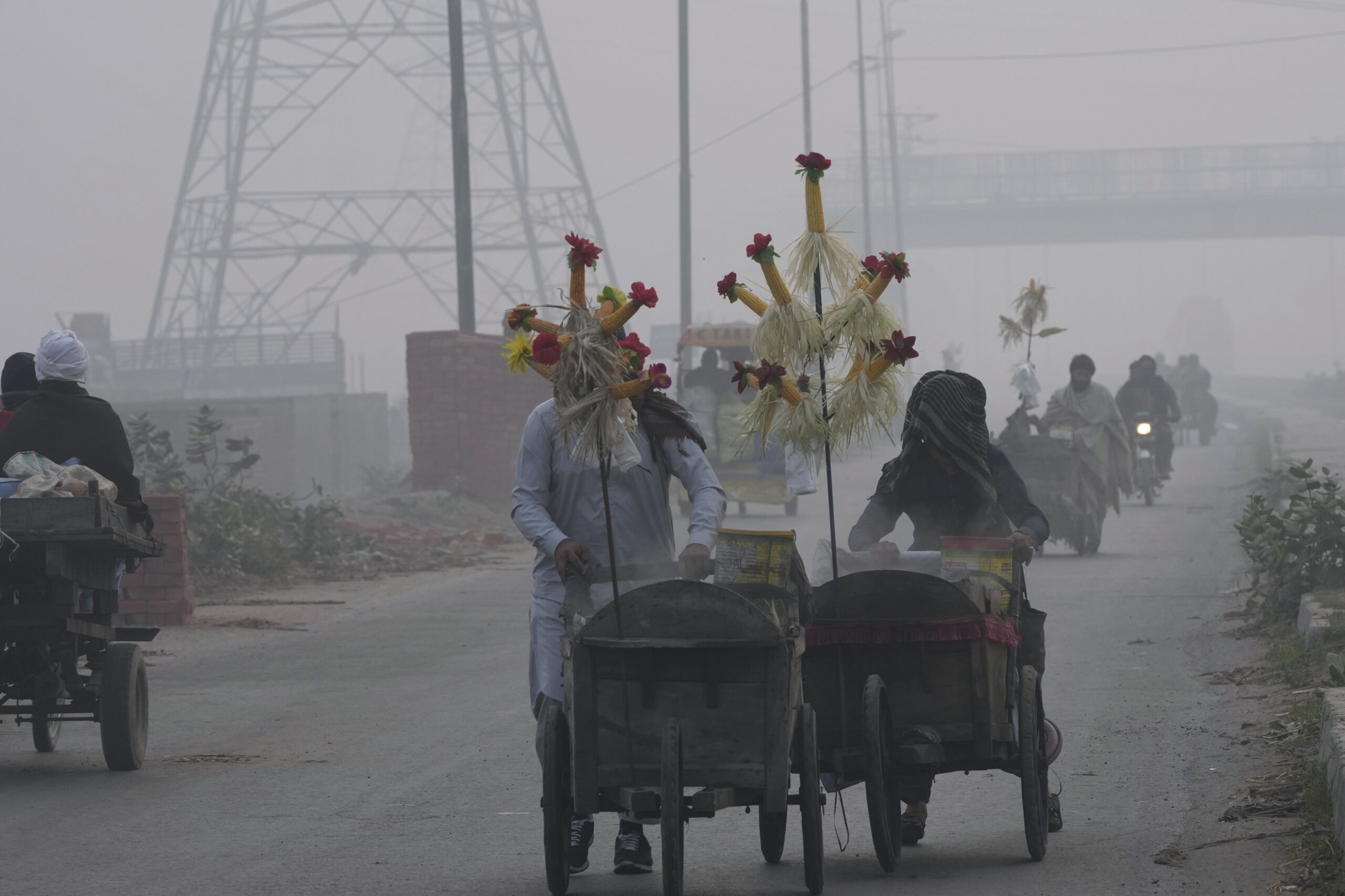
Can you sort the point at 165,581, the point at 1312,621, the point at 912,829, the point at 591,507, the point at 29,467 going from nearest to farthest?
the point at 591,507 → the point at 912,829 → the point at 29,467 → the point at 1312,621 → the point at 165,581

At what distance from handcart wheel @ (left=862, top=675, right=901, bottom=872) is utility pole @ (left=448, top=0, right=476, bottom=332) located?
19.7 m

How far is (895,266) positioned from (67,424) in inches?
164

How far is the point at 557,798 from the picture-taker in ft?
18.3

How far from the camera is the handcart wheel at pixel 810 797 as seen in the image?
5531 millimetres

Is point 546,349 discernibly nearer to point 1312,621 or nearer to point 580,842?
point 580,842

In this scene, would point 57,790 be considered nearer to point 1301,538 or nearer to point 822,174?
point 822,174

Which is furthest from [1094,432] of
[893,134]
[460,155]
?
[893,134]

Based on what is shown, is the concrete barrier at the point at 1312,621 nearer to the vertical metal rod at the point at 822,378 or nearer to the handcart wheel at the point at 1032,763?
the handcart wheel at the point at 1032,763

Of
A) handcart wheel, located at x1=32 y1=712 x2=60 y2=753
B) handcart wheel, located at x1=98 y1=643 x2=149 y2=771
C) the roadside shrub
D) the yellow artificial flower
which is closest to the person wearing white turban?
handcart wheel, located at x1=98 y1=643 x2=149 y2=771

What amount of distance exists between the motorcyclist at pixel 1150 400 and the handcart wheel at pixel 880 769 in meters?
19.5

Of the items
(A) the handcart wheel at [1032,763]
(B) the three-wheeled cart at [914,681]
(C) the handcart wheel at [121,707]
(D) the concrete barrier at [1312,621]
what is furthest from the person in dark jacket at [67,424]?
(D) the concrete barrier at [1312,621]

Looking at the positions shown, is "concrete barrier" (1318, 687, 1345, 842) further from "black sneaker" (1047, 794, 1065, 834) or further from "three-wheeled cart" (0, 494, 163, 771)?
"three-wheeled cart" (0, 494, 163, 771)

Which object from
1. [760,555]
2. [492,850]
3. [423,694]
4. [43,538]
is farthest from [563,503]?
[423,694]

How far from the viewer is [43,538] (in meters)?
7.66
